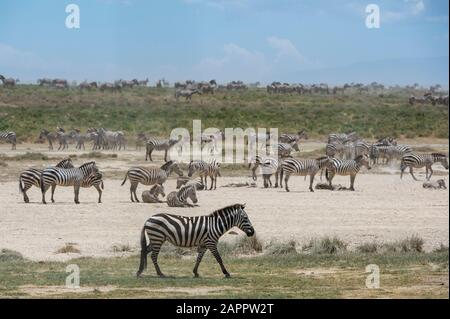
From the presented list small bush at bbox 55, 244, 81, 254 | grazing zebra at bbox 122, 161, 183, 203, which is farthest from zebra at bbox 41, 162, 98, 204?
small bush at bbox 55, 244, 81, 254

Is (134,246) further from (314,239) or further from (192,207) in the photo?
(192,207)

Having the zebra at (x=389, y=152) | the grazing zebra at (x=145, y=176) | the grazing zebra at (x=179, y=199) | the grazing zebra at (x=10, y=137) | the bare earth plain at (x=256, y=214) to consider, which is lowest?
the bare earth plain at (x=256, y=214)

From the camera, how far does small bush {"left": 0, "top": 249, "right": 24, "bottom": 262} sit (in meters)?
14.3

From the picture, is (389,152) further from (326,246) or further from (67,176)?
(326,246)

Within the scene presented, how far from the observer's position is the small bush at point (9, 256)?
565 inches

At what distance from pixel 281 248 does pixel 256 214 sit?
15.3 feet

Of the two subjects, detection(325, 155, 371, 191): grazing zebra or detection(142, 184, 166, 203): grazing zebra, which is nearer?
detection(142, 184, 166, 203): grazing zebra

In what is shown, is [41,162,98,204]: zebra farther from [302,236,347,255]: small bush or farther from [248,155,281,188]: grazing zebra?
[302,236,347,255]: small bush

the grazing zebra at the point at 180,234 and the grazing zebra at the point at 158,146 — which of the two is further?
the grazing zebra at the point at 158,146

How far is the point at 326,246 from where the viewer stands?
1532 cm

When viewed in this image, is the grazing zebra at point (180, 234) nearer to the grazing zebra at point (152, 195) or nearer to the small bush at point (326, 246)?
the small bush at point (326, 246)

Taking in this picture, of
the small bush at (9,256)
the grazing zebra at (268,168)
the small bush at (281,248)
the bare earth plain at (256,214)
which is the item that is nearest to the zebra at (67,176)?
the bare earth plain at (256,214)

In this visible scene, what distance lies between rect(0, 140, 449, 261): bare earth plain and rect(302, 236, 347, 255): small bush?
1.59ft

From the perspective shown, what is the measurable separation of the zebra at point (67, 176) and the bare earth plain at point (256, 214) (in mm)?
480
